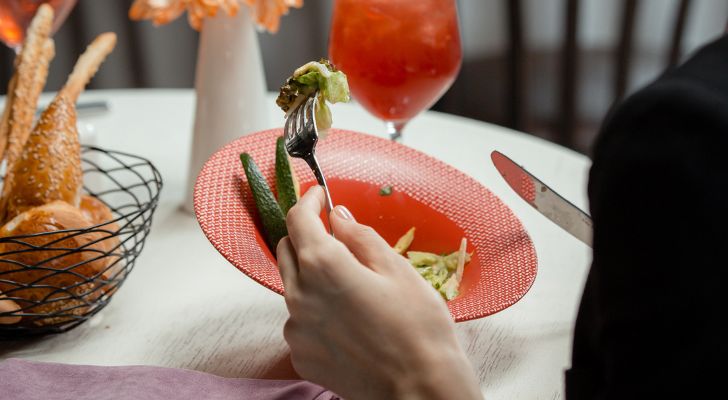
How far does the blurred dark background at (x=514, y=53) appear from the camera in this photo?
→ 7.09 ft

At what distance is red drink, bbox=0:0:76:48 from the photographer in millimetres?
1040

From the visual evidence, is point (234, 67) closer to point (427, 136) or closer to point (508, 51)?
point (427, 136)

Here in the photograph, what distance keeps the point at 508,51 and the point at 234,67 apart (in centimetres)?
142

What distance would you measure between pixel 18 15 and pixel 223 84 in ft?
0.97

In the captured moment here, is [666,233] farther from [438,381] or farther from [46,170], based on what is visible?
[46,170]

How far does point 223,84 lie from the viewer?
1.02 meters

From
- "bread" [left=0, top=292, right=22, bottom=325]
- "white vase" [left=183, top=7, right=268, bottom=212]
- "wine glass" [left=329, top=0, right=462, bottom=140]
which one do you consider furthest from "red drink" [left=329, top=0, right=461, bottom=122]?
"bread" [left=0, top=292, right=22, bottom=325]

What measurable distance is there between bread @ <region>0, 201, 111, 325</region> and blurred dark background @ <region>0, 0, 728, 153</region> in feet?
5.53

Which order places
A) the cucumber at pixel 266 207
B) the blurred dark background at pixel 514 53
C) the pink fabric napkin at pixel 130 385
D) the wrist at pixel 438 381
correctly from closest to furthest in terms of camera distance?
the wrist at pixel 438 381 < the pink fabric napkin at pixel 130 385 < the cucumber at pixel 266 207 < the blurred dark background at pixel 514 53

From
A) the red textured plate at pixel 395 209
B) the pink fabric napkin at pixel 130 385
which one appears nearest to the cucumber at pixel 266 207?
the red textured plate at pixel 395 209

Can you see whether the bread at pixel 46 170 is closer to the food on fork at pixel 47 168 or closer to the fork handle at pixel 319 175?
the food on fork at pixel 47 168

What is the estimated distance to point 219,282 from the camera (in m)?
0.87

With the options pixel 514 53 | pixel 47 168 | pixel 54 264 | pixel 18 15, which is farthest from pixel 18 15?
pixel 514 53

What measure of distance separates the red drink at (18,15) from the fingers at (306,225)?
0.65 m
